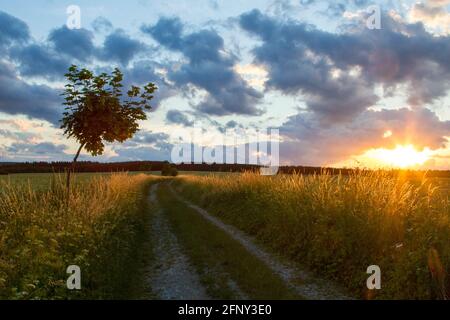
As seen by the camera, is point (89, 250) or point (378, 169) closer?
point (89, 250)

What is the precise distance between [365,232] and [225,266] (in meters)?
4.21

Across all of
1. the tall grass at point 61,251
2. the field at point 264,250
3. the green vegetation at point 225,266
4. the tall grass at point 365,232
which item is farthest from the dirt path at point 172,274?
the tall grass at point 365,232

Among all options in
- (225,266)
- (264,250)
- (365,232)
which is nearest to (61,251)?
(225,266)

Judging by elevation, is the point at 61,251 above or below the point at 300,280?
above

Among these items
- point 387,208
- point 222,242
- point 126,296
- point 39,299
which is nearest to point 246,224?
point 222,242

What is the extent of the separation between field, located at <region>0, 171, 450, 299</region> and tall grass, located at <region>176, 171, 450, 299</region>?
1.2 inches

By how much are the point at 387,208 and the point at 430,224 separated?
1748 mm

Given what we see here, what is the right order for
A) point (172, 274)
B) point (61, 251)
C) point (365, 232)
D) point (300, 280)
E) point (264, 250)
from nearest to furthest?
1. point (61, 251)
2. point (300, 280)
3. point (365, 232)
4. point (172, 274)
5. point (264, 250)

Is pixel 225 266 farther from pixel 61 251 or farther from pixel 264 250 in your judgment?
pixel 61 251

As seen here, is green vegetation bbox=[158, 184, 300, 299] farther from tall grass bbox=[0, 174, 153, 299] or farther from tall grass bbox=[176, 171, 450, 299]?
tall grass bbox=[0, 174, 153, 299]

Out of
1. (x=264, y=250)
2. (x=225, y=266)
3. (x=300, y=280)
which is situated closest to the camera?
(x=300, y=280)

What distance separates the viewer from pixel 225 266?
1201 centimetres

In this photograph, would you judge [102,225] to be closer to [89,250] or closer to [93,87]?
[89,250]
